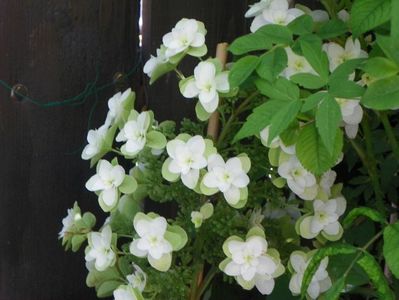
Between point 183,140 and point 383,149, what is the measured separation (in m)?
0.36

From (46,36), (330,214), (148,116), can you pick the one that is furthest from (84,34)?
(330,214)

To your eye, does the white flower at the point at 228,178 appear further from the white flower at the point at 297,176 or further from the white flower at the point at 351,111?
the white flower at the point at 351,111

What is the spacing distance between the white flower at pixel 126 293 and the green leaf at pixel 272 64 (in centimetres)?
41

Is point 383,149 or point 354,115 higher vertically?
point 354,115

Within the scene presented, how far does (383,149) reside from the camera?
3.91ft

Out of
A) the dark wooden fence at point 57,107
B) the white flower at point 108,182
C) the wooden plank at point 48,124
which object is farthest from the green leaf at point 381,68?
the wooden plank at point 48,124

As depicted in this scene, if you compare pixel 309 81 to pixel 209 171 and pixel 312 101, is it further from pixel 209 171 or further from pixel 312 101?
pixel 209 171

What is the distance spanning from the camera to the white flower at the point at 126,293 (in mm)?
1091

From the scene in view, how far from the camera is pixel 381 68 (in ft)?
2.74

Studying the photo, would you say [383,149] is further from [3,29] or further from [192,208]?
[3,29]

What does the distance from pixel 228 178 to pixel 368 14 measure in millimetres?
317

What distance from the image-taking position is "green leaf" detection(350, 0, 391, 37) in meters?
0.86

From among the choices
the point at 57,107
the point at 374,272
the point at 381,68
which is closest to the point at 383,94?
the point at 381,68

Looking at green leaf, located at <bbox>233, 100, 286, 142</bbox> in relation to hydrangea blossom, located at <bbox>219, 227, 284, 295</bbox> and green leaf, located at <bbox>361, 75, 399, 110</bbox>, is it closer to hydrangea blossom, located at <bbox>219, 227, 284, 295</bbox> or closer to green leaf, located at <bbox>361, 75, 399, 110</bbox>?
green leaf, located at <bbox>361, 75, 399, 110</bbox>
